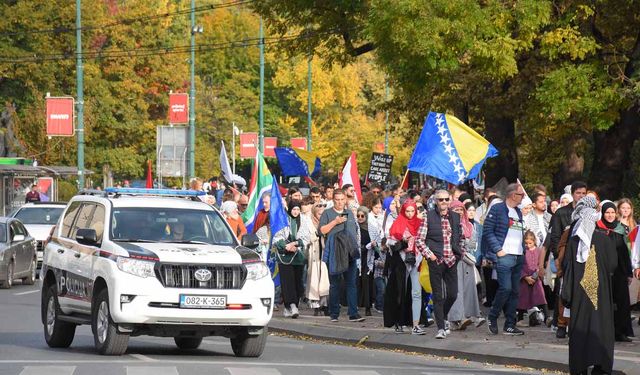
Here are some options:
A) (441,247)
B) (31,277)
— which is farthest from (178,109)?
(441,247)

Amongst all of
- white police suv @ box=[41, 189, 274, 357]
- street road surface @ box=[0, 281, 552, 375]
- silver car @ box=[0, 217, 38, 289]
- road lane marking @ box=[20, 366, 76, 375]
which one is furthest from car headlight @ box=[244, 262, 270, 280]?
silver car @ box=[0, 217, 38, 289]

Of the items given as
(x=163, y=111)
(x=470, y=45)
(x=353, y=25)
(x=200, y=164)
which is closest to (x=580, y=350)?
(x=470, y=45)

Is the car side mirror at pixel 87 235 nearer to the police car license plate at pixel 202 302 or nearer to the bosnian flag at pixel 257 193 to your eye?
the police car license plate at pixel 202 302

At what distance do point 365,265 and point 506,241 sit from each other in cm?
520

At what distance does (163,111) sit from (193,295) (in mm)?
70367

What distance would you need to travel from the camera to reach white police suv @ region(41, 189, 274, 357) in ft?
54.7

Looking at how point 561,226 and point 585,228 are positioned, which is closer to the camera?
point 585,228

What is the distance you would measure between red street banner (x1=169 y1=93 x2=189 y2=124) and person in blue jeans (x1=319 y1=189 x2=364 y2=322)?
36.7 m

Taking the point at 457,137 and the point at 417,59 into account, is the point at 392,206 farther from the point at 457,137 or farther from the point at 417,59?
the point at 417,59

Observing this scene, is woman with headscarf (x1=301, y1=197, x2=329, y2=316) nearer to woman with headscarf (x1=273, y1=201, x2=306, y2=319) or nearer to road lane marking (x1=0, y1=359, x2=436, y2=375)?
woman with headscarf (x1=273, y1=201, x2=306, y2=319)

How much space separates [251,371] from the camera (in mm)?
15836

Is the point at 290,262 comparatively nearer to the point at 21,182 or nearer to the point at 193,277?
the point at 193,277

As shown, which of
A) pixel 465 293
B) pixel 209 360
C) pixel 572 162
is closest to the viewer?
pixel 209 360

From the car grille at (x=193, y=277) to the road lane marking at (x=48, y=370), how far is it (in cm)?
156
